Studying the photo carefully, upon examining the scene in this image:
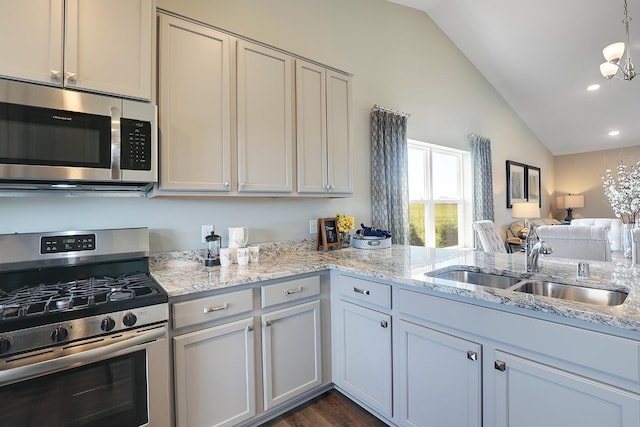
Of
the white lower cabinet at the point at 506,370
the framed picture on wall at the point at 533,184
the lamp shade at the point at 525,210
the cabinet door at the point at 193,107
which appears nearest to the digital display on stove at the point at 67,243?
the cabinet door at the point at 193,107

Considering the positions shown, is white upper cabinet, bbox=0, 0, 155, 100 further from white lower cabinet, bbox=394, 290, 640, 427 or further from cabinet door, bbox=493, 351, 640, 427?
cabinet door, bbox=493, 351, 640, 427

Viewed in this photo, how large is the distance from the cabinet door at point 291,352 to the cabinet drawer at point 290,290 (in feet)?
0.21

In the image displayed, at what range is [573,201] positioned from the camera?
21.7 ft

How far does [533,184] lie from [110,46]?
6965 millimetres

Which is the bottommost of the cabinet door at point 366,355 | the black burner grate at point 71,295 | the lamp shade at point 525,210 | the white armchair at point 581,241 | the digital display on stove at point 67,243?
the cabinet door at point 366,355

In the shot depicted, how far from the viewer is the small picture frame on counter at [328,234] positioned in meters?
2.67

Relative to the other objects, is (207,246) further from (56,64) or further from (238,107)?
(56,64)

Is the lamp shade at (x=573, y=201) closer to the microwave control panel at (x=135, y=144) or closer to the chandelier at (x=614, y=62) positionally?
the chandelier at (x=614, y=62)

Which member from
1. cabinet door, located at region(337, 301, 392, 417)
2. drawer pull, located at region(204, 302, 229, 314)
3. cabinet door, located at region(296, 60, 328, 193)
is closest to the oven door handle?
drawer pull, located at region(204, 302, 229, 314)

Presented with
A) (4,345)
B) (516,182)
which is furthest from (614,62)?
(4,345)

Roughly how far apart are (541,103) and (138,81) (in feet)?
19.9

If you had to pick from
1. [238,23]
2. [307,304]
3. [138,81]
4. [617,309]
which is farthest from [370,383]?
[238,23]

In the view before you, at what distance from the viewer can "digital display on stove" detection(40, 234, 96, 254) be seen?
63.1 inches

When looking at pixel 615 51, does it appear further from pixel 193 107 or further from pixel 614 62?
pixel 193 107
